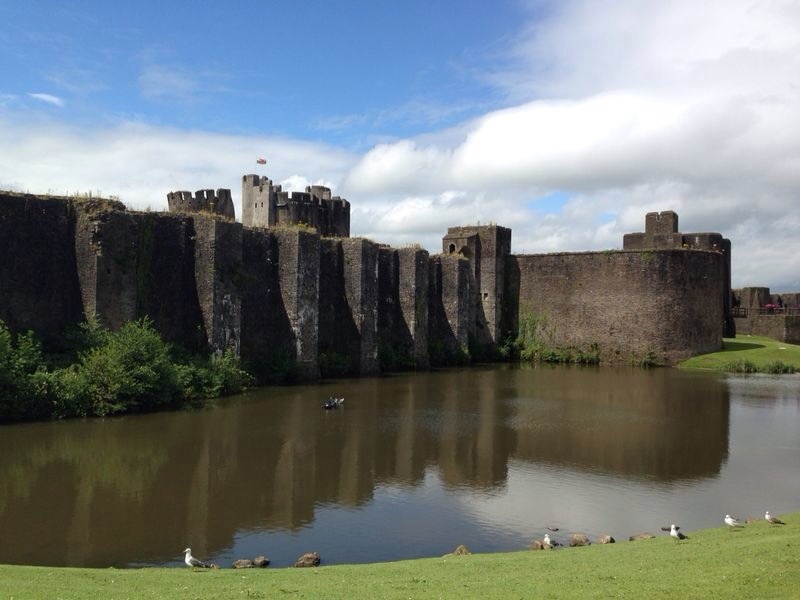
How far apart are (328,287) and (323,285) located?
0.27 meters

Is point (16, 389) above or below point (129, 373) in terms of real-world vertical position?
below

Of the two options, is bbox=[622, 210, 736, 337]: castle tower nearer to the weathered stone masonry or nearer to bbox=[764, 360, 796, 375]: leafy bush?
the weathered stone masonry

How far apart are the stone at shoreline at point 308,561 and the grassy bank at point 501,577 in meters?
0.55

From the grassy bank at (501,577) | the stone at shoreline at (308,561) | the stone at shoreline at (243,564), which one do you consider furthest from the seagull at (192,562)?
the stone at shoreline at (308,561)

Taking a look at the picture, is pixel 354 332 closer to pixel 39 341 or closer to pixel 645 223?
pixel 39 341

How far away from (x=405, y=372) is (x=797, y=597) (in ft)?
96.0

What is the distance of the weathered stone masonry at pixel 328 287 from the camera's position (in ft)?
80.2

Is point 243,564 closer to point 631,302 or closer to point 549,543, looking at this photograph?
point 549,543

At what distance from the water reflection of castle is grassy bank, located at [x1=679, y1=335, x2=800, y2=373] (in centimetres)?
1201

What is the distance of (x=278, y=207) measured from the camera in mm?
40781

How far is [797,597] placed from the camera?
7180 millimetres

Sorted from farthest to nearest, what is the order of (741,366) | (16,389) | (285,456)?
1. (741,366)
2. (16,389)
3. (285,456)

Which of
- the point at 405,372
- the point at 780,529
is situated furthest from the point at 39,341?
the point at 780,529

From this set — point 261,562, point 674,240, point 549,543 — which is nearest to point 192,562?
point 261,562
